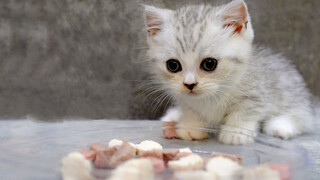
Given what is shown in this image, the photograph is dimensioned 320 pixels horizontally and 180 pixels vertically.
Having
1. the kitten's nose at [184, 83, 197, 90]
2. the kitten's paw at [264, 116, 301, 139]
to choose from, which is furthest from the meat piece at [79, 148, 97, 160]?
the kitten's paw at [264, 116, 301, 139]

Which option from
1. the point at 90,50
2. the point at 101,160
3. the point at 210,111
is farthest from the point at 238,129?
the point at 90,50

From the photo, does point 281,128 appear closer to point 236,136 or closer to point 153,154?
point 236,136

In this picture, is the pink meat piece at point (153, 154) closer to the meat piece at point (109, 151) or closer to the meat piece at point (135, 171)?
the meat piece at point (109, 151)

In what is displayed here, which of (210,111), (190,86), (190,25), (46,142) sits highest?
(190,25)

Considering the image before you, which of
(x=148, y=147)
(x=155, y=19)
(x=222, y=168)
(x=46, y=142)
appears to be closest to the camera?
(x=222, y=168)

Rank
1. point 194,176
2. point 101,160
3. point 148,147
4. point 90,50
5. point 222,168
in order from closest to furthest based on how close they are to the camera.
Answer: point 194,176 → point 222,168 → point 101,160 → point 148,147 → point 90,50

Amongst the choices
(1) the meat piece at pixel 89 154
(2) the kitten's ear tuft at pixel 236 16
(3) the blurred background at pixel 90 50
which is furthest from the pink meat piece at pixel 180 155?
(3) the blurred background at pixel 90 50

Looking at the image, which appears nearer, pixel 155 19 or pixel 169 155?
pixel 169 155
